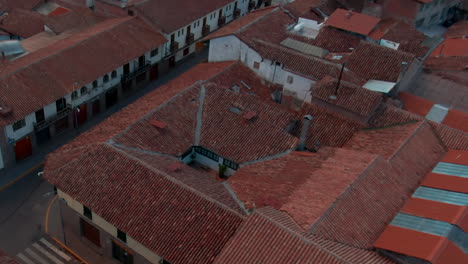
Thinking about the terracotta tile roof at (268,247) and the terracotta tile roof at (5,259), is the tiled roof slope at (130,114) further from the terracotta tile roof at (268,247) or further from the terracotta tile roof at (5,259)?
the terracotta tile roof at (268,247)

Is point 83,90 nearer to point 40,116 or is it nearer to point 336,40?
point 40,116

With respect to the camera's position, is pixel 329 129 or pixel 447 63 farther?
pixel 447 63

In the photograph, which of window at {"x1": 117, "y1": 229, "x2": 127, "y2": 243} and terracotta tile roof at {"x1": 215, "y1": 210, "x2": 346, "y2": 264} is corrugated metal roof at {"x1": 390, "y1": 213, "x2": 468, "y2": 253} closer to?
terracotta tile roof at {"x1": 215, "y1": 210, "x2": 346, "y2": 264}

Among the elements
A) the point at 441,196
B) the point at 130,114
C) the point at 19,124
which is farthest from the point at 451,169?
the point at 19,124

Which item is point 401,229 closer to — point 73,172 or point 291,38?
point 73,172

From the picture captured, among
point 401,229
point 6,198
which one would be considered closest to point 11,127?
point 6,198

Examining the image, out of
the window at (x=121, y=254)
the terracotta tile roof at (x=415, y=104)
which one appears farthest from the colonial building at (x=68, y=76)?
the terracotta tile roof at (x=415, y=104)
